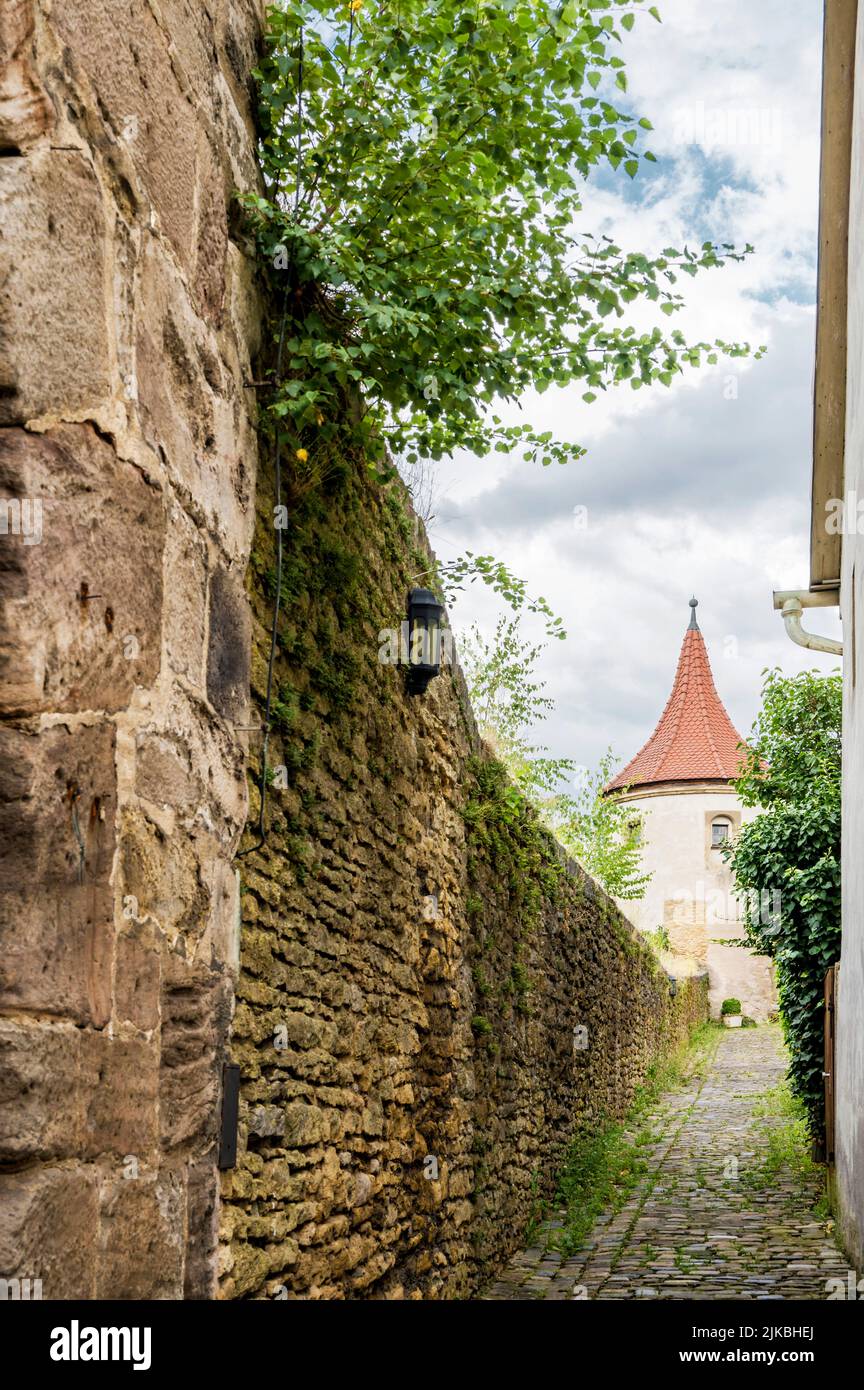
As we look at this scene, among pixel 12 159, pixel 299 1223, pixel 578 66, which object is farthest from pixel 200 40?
pixel 299 1223

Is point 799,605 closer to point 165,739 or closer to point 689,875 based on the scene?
point 165,739

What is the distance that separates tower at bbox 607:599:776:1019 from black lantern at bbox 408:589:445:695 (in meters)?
24.0

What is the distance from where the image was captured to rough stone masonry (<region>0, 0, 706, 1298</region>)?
178 centimetres

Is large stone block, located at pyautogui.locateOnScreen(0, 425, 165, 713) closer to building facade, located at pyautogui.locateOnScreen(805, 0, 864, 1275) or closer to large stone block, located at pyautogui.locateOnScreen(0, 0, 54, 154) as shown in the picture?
large stone block, located at pyautogui.locateOnScreen(0, 0, 54, 154)

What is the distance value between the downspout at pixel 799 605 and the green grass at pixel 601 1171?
4.06m

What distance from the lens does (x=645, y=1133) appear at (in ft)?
37.8

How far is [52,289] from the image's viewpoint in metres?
1.84

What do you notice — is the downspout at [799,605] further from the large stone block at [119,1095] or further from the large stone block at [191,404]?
the large stone block at [119,1095]

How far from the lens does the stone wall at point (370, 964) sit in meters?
3.51

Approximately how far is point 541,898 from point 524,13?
6.05m

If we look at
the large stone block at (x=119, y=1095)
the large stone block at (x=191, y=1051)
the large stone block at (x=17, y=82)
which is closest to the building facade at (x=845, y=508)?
the large stone block at (x=191, y=1051)

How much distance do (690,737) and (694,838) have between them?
10.1 feet

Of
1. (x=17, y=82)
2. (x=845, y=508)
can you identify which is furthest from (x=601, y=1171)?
(x=17, y=82)

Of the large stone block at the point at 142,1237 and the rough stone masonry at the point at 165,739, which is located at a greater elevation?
the rough stone masonry at the point at 165,739
